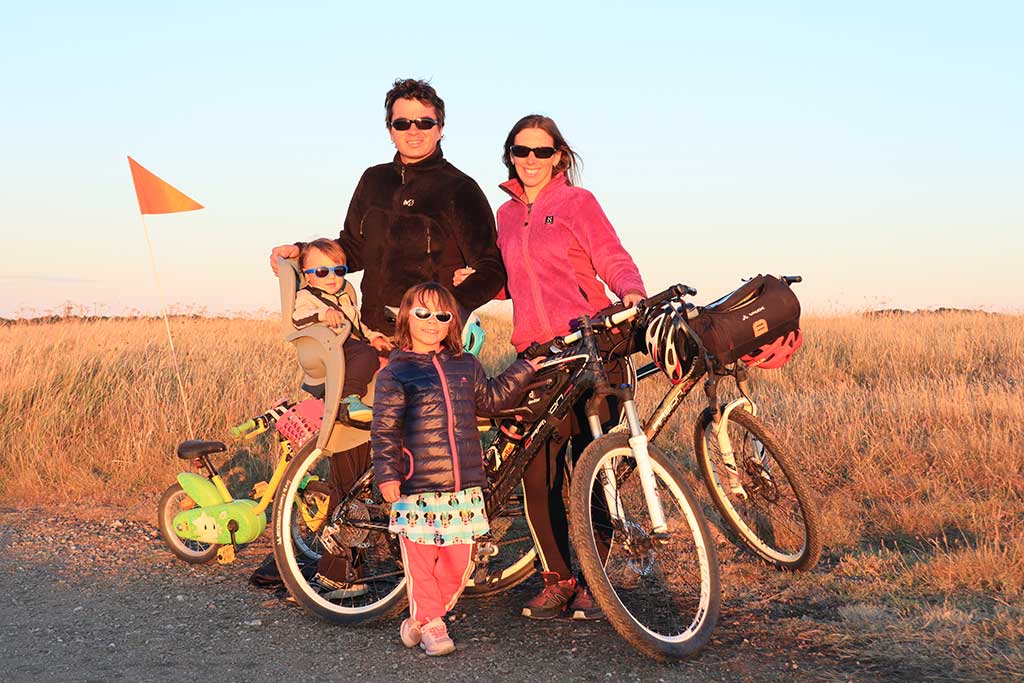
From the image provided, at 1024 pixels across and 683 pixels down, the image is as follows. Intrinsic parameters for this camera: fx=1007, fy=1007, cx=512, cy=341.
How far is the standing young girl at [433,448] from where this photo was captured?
4324 millimetres

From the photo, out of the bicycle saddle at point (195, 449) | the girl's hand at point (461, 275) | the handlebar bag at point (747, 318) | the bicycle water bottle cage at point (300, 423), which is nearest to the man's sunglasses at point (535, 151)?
the girl's hand at point (461, 275)

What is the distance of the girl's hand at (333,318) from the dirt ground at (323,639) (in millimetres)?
1443

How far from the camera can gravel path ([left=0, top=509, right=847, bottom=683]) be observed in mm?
4074

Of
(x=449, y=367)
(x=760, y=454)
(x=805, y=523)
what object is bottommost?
(x=805, y=523)

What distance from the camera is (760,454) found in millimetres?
5145

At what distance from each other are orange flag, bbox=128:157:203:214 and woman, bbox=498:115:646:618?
3.85m

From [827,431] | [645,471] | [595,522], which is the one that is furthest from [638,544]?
[827,431]

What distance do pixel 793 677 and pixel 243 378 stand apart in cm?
818

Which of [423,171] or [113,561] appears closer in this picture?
[423,171]

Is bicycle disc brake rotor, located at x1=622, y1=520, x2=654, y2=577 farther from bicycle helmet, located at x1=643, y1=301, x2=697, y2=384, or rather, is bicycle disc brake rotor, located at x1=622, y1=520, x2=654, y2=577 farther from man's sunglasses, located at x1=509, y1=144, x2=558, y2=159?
man's sunglasses, located at x1=509, y1=144, x2=558, y2=159

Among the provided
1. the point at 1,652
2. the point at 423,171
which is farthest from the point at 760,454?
the point at 1,652

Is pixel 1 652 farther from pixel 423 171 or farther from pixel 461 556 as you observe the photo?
pixel 423 171

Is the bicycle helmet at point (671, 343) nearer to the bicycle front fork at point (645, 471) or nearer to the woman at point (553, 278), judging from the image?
the bicycle front fork at point (645, 471)

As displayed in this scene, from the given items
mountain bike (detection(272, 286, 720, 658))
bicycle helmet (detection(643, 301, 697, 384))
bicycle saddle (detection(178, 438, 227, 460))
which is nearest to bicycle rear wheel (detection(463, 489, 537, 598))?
mountain bike (detection(272, 286, 720, 658))
